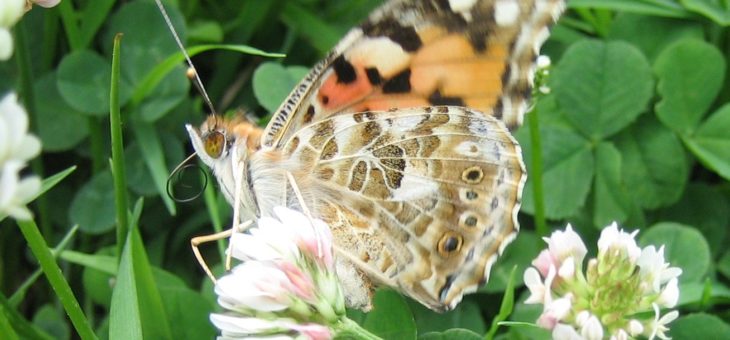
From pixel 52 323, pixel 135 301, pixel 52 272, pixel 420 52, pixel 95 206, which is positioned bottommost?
pixel 52 323

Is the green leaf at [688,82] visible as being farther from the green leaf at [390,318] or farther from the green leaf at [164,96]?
the green leaf at [164,96]

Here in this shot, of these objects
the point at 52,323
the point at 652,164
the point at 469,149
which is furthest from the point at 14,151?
the point at 652,164

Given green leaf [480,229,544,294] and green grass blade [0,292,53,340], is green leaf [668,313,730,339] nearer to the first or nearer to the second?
green leaf [480,229,544,294]

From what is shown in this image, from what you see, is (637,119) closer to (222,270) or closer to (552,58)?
(552,58)

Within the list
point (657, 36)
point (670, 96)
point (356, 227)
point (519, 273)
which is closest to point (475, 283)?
point (356, 227)

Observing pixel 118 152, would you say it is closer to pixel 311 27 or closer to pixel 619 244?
pixel 619 244

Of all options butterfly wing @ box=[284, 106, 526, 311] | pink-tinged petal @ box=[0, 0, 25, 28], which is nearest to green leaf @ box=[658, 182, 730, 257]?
butterfly wing @ box=[284, 106, 526, 311]
